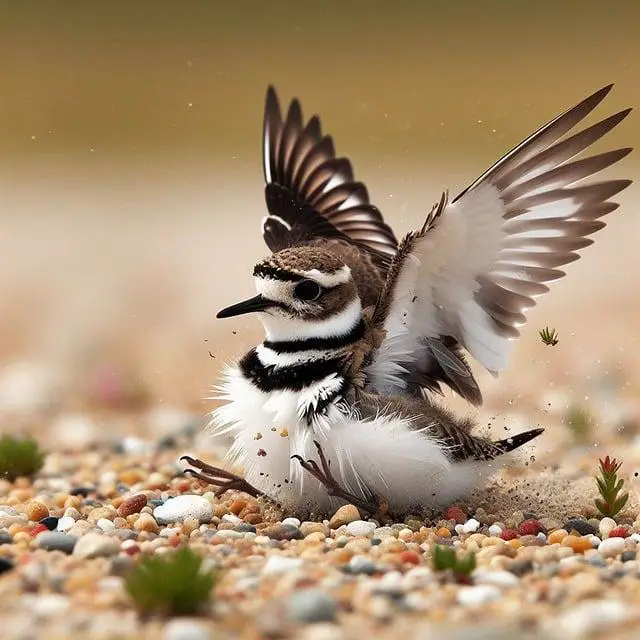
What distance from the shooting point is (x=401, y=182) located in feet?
27.5

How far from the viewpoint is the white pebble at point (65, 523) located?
16.6 ft

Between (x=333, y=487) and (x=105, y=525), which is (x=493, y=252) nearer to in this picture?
(x=333, y=487)

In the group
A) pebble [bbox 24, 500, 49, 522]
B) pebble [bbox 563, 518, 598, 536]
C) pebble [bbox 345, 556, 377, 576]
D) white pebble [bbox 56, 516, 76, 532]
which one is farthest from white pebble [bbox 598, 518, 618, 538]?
pebble [bbox 24, 500, 49, 522]

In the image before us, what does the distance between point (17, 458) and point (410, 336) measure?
2.39m

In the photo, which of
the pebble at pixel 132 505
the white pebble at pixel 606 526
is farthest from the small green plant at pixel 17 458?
the white pebble at pixel 606 526

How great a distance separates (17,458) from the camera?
6.42 metres

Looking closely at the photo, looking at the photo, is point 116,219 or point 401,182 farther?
point 116,219

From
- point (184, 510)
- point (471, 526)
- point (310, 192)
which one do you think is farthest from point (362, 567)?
point (310, 192)

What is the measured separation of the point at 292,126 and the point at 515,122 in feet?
32.1

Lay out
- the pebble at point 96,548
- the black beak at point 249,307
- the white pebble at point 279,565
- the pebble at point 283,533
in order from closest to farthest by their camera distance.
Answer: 1. the white pebble at point 279,565
2. the pebble at point 96,548
3. the pebble at point 283,533
4. the black beak at point 249,307

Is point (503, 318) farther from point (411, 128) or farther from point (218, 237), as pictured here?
point (411, 128)

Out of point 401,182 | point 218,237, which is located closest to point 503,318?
point 401,182

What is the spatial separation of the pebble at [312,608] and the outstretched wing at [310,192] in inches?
123

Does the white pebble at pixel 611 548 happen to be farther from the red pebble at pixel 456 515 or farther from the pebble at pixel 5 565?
the pebble at pixel 5 565
